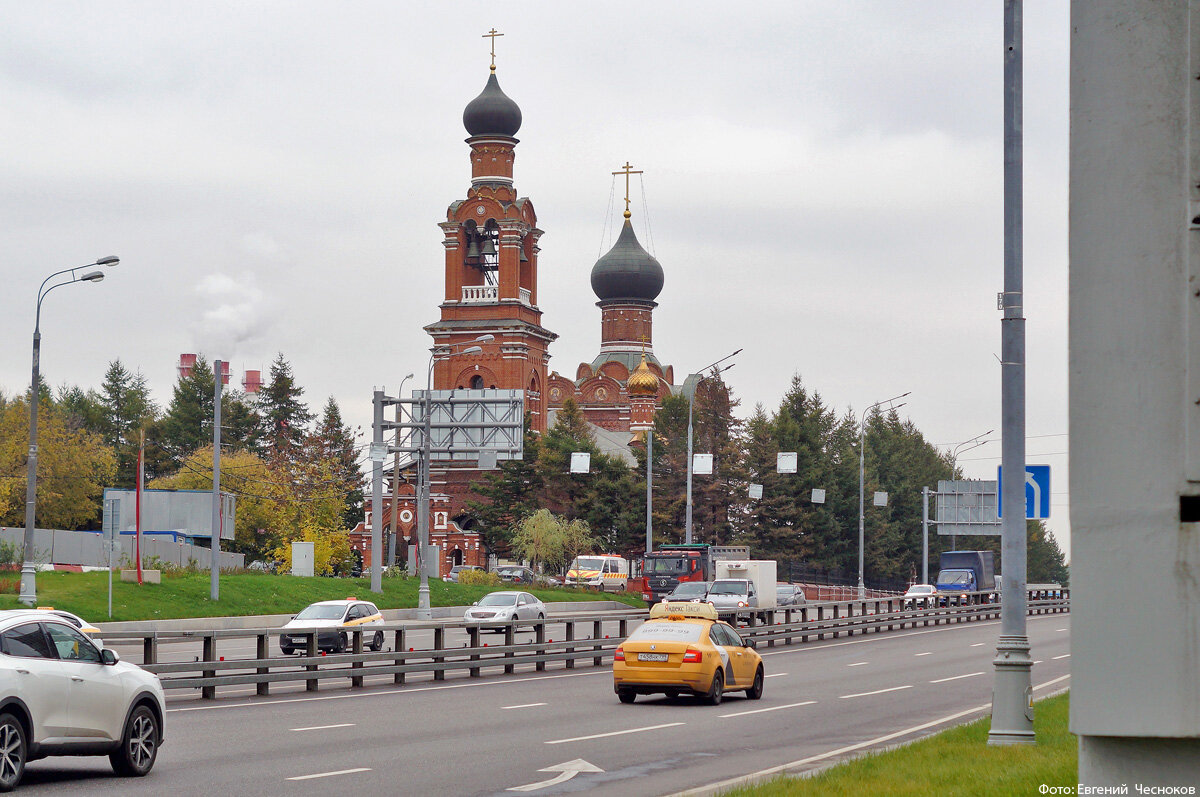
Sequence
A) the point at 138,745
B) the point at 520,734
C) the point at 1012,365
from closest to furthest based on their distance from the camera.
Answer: the point at 138,745
the point at 1012,365
the point at 520,734

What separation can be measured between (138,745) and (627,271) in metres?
109

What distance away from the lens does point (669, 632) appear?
23094mm

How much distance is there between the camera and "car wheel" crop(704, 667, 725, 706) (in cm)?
2316

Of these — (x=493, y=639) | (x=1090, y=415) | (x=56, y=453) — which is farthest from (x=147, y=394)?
(x=1090, y=415)

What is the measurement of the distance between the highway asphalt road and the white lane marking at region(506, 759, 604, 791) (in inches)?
0.8

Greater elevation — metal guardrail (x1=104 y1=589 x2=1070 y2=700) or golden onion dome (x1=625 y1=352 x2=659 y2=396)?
golden onion dome (x1=625 y1=352 x2=659 y2=396)

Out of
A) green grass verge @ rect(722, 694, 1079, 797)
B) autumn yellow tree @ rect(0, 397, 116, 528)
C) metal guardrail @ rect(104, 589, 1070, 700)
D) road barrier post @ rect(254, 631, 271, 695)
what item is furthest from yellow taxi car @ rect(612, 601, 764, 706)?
autumn yellow tree @ rect(0, 397, 116, 528)

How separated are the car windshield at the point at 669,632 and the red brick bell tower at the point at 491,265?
7670cm

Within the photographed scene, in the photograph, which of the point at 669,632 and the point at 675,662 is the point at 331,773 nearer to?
the point at 675,662

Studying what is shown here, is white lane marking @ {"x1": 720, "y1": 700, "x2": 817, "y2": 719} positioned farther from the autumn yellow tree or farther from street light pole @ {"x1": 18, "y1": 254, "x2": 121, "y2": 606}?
the autumn yellow tree

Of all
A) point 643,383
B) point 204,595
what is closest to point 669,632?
point 204,595

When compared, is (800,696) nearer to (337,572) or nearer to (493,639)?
(493,639)

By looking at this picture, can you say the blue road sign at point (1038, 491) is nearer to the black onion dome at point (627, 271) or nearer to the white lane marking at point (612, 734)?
the white lane marking at point (612, 734)

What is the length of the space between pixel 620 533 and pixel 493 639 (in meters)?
51.4
